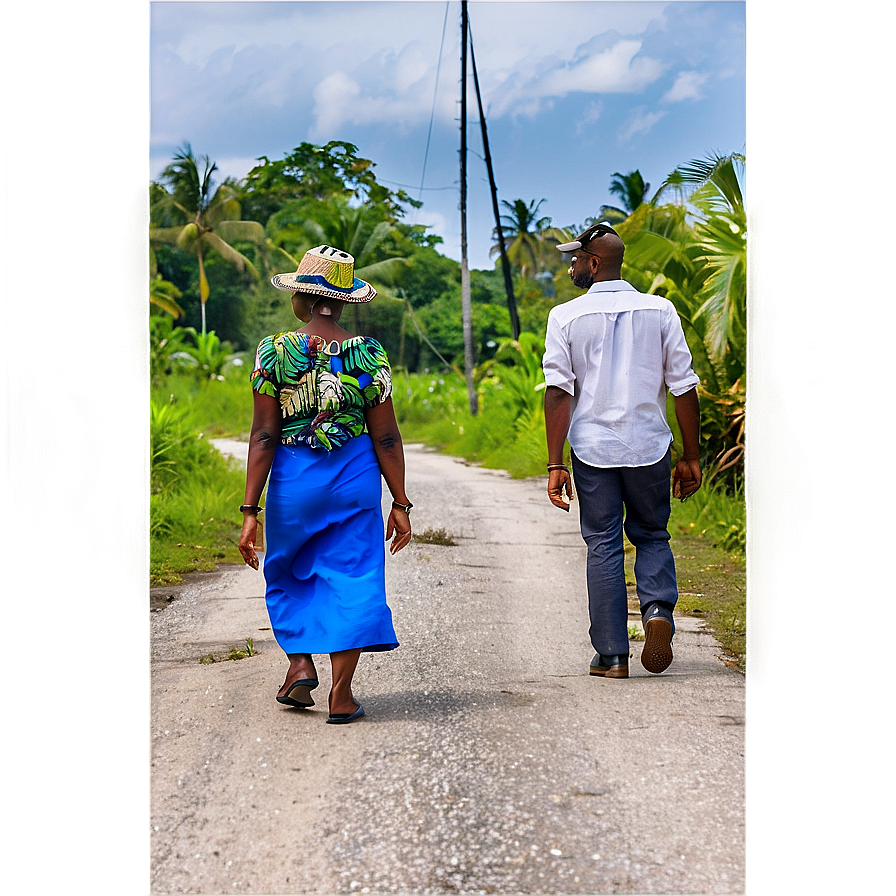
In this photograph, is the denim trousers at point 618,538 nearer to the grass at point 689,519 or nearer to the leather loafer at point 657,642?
the leather loafer at point 657,642

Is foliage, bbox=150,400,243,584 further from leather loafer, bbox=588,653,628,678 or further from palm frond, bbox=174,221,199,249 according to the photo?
palm frond, bbox=174,221,199,249

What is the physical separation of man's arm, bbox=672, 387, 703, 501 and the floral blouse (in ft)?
4.48

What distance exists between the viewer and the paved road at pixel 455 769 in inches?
111

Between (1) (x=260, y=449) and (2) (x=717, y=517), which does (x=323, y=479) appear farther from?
(2) (x=717, y=517)

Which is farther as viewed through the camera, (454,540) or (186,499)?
(186,499)

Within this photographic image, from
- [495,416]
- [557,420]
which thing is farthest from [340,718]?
[495,416]

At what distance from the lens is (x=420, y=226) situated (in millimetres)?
35625

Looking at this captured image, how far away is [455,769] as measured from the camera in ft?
11.4

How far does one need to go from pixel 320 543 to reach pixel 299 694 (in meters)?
0.61

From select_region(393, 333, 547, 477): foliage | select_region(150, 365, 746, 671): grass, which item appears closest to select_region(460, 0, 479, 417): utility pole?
select_region(393, 333, 547, 477): foliage

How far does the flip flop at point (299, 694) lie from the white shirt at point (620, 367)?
1.54 meters

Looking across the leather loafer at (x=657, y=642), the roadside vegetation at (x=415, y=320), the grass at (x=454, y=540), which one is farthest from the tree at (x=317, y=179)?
the leather loafer at (x=657, y=642)

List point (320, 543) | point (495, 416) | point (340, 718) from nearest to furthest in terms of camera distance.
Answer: point (340, 718) < point (320, 543) < point (495, 416)
